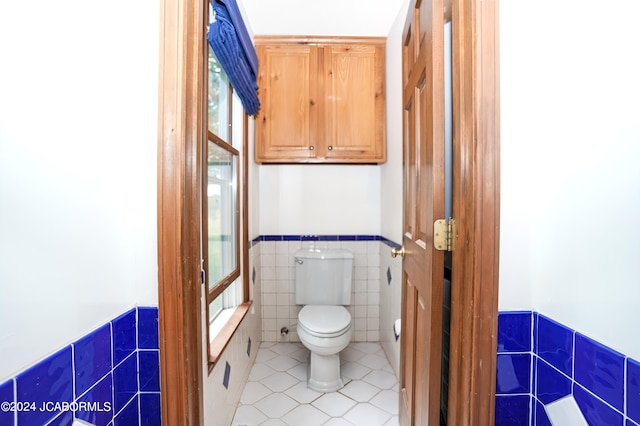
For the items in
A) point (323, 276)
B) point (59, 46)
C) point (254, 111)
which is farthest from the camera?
point (323, 276)

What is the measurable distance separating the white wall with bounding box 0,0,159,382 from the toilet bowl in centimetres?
117

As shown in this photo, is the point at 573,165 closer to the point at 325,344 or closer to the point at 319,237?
the point at 325,344

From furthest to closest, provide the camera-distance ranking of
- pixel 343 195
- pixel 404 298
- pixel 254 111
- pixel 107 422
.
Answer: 1. pixel 343 195
2. pixel 254 111
3. pixel 404 298
4. pixel 107 422

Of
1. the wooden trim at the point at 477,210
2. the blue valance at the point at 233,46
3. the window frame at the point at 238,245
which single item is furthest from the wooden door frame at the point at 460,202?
the window frame at the point at 238,245

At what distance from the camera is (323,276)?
219 centimetres

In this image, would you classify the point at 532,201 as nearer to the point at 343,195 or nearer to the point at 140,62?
the point at 140,62

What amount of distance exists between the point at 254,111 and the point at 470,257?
5.33 ft

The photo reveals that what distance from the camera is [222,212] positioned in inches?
68.2

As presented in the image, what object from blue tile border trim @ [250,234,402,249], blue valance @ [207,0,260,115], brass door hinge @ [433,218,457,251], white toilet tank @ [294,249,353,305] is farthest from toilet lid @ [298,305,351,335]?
blue valance @ [207,0,260,115]

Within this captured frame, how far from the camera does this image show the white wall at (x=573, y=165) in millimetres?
562

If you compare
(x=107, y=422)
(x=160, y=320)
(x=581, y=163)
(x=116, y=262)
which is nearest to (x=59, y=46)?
(x=116, y=262)

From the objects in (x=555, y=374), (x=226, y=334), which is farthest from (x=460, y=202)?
(x=226, y=334)

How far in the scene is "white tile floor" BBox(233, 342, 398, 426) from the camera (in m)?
1.53

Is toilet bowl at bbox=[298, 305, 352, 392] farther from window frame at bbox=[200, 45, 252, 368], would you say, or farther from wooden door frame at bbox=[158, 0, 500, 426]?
wooden door frame at bbox=[158, 0, 500, 426]
